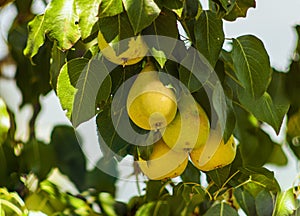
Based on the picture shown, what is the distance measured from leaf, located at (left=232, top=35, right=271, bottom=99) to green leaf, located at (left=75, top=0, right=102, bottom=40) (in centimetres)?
20

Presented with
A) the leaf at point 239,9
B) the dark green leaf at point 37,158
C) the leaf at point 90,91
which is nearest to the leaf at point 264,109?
the leaf at point 239,9

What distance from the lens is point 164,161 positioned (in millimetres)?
984

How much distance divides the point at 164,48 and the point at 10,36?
685 millimetres

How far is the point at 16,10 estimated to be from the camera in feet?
5.05

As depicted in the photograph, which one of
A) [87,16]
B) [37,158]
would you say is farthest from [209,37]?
[37,158]

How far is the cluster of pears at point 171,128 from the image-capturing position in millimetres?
927

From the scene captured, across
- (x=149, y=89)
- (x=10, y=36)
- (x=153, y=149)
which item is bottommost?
(x=10, y=36)

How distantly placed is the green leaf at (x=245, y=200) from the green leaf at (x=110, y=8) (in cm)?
43

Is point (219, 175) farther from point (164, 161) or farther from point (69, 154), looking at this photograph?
A: point (69, 154)

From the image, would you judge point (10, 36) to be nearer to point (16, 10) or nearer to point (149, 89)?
point (16, 10)

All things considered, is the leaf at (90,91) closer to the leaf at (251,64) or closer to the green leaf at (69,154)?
the leaf at (251,64)

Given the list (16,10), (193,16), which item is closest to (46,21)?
(193,16)

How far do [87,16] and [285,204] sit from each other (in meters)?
0.44

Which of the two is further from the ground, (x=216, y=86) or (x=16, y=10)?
(x=216, y=86)
